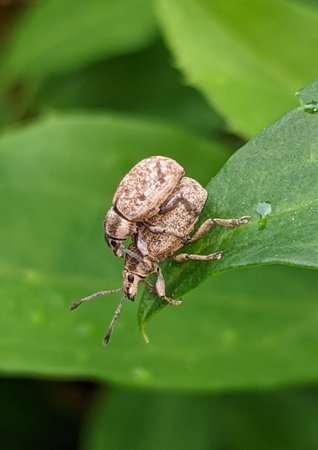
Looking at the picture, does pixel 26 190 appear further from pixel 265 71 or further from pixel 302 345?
pixel 302 345

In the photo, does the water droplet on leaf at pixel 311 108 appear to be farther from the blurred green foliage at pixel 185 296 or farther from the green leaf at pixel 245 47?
the green leaf at pixel 245 47

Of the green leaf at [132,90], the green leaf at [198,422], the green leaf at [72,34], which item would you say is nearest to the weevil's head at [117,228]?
the green leaf at [198,422]

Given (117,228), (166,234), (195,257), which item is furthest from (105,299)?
(195,257)

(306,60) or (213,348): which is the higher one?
(306,60)

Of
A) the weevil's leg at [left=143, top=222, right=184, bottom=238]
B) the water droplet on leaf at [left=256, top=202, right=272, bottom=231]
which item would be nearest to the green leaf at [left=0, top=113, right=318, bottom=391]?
the weevil's leg at [left=143, top=222, right=184, bottom=238]

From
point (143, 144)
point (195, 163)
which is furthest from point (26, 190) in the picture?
point (195, 163)

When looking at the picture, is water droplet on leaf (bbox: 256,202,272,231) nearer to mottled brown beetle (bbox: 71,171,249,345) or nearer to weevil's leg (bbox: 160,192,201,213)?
mottled brown beetle (bbox: 71,171,249,345)
